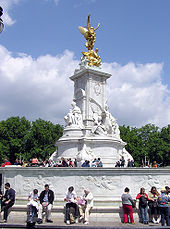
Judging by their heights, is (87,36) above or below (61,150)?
above

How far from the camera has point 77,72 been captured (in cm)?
2792

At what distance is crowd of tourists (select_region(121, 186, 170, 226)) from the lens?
408 inches

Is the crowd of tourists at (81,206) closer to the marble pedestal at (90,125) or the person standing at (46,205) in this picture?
the person standing at (46,205)

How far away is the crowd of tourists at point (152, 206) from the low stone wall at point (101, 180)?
198 centimetres

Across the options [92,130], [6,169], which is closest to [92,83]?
[92,130]

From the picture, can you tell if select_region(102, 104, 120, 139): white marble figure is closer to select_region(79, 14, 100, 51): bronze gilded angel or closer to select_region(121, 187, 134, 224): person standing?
select_region(79, 14, 100, 51): bronze gilded angel

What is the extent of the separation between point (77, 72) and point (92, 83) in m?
2.24

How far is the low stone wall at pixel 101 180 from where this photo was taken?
13.3m

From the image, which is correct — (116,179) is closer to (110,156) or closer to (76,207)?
(76,207)

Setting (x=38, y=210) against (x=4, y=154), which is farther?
(x=4, y=154)

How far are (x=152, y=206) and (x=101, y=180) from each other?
3.07 meters

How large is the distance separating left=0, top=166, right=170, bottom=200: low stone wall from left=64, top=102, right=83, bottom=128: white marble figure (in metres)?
11.6

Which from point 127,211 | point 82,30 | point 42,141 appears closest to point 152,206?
point 127,211

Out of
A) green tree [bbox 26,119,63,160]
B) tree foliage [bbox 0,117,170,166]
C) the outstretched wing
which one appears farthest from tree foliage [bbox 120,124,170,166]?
the outstretched wing
